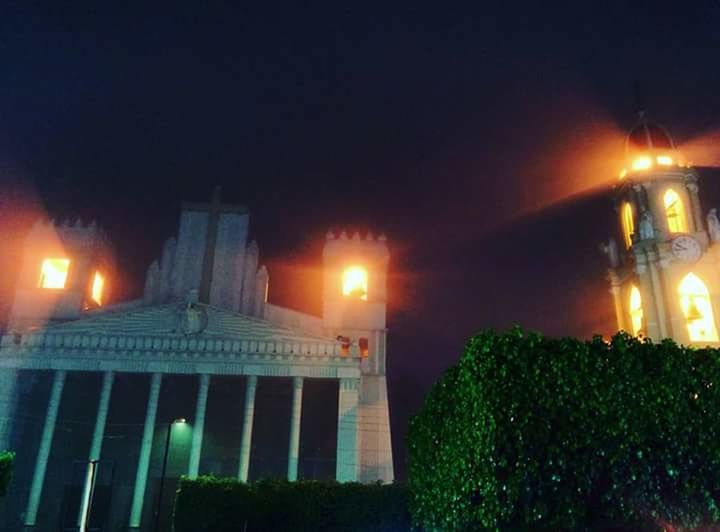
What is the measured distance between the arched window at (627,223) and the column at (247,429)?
109 feet

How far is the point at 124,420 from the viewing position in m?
43.7

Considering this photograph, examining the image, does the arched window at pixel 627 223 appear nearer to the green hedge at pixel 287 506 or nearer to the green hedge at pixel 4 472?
the green hedge at pixel 287 506

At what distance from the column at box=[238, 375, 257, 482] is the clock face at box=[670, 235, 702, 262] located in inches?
1304

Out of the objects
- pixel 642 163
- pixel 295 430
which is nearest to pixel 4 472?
pixel 295 430

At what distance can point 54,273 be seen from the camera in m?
51.2

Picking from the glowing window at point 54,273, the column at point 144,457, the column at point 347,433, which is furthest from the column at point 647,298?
the glowing window at point 54,273

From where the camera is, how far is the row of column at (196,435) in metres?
36.4

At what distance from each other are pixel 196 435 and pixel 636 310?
35176mm

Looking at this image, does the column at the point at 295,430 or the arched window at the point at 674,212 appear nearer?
the column at the point at 295,430

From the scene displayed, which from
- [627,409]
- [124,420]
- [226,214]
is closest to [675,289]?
[627,409]

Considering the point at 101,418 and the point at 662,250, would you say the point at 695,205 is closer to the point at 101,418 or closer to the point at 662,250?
the point at 662,250

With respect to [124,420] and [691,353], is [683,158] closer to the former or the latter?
[691,353]

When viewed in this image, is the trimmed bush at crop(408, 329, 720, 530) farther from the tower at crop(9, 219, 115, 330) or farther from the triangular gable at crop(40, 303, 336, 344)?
the tower at crop(9, 219, 115, 330)

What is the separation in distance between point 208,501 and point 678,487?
18035 millimetres
